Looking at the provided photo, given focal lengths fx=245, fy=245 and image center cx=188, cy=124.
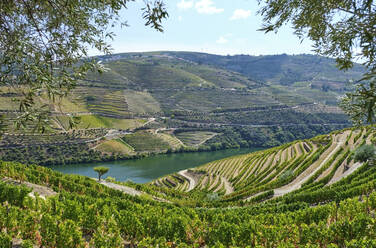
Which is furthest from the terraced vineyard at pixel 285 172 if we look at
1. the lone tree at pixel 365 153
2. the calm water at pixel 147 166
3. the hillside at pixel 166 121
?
the hillside at pixel 166 121

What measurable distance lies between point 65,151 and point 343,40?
9470cm

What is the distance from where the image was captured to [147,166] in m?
86.2

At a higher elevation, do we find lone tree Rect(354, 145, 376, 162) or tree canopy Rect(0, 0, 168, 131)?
tree canopy Rect(0, 0, 168, 131)

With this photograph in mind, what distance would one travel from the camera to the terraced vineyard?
25.1m

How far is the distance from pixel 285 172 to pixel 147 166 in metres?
61.7

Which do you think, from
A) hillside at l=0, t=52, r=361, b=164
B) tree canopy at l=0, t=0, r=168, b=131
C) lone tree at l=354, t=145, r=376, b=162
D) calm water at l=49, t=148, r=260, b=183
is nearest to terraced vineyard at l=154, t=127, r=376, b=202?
lone tree at l=354, t=145, r=376, b=162

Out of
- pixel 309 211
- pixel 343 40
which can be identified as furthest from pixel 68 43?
pixel 309 211

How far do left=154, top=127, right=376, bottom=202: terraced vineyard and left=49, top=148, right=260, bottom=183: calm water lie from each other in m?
20.2

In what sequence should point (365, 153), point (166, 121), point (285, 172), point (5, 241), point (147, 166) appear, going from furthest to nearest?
point (166, 121) → point (147, 166) → point (285, 172) → point (365, 153) → point (5, 241)

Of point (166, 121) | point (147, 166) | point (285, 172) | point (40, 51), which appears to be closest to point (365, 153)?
point (285, 172)

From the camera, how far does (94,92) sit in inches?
5728

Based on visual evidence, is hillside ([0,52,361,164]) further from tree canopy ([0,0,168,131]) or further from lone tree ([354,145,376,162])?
tree canopy ([0,0,168,131])

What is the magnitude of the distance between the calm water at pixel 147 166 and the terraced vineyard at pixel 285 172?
20.2 metres

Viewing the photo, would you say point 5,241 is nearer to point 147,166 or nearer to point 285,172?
point 285,172
